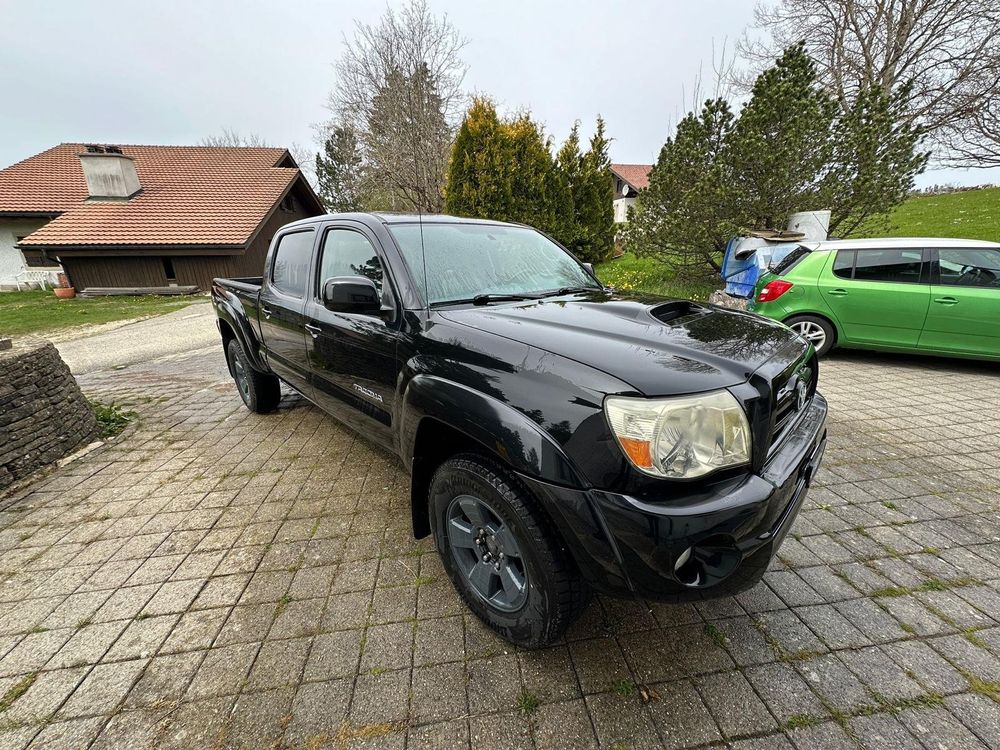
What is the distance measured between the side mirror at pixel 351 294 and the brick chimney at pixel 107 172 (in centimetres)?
2148

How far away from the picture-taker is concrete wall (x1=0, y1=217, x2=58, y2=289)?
671 inches

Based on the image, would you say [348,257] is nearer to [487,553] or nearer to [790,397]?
[487,553]

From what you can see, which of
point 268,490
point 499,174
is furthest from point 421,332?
point 499,174

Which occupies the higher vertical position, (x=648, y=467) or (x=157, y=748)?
(x=648, y=467)

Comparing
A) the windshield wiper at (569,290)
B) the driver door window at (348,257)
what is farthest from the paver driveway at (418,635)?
the windshield wiper at (569,290)

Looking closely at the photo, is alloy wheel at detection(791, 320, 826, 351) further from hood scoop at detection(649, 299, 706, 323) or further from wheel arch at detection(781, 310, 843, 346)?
hood scoop at detection(649, 299, 706, 323)

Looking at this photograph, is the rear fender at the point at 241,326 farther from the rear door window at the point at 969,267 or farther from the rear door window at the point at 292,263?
the rear door window at the point at 969,267

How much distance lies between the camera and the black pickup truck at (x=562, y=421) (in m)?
1.38

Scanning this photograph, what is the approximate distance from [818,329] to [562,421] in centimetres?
582

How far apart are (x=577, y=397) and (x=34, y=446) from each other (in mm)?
4467

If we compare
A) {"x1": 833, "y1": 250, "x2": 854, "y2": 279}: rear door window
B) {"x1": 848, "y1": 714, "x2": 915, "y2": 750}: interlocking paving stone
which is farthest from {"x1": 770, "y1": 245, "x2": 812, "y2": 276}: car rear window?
{"x1": 848, "y1": 714, "x2": 915, "y2": 750}: interlocking paving stone

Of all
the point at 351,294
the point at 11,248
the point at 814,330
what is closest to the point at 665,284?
the point at 814,330

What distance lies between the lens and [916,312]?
16.5 ft

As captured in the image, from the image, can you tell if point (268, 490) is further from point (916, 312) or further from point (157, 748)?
point (916, 312)
